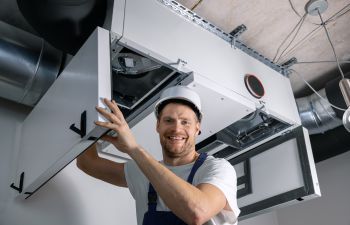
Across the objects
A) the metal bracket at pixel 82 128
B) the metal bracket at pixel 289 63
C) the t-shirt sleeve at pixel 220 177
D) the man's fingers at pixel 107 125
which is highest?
the metal bracket at pixel 289 63

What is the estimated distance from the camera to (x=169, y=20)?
5.06ft

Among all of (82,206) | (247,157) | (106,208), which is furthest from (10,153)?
(247,157)

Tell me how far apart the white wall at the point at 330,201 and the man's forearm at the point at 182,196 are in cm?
211

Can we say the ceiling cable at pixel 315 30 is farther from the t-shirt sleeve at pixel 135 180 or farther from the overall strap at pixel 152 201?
the overall strap at pixel 152 201

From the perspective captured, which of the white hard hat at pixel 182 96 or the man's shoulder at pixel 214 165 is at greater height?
the white hard hat at pixel 182 96

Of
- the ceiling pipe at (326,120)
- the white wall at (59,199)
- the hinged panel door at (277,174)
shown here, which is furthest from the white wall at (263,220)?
the white wall at (59,199)

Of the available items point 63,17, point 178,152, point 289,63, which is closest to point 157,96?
point 178,152

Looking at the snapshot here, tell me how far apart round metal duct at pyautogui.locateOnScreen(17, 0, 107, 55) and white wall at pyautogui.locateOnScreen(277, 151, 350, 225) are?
7.45ft

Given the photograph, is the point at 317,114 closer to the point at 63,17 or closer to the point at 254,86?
the point at 254,86

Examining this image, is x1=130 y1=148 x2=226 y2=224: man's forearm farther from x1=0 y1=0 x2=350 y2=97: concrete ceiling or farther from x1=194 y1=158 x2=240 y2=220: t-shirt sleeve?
x1=0 y1=0 x2=350 y2=97: concrete ceiling

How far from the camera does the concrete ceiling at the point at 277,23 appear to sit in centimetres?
181

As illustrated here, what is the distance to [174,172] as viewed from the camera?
120 centimetres

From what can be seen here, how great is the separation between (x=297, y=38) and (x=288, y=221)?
5.51 feet

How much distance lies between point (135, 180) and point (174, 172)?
0.55ft
